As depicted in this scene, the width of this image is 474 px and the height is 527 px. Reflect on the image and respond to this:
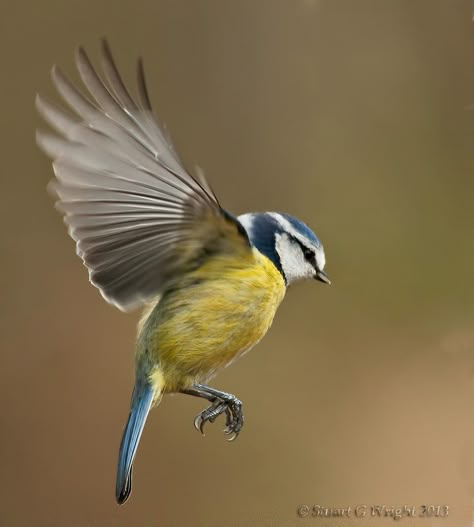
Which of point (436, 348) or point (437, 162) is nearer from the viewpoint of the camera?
point (436, 348)

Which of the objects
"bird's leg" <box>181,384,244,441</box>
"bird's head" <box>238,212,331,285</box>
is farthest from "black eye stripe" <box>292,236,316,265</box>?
"bird's leg" <box>181,384,244,441</box>

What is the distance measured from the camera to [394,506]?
1.71 metres

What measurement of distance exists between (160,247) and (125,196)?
104 mm

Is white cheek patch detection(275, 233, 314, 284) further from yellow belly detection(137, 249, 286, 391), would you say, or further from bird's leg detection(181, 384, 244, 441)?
bird's leg detection(181, 384, 244, 441)

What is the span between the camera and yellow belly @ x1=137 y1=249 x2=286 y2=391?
56.2 inches

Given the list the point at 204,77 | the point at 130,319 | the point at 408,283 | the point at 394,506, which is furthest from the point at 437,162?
the point at 394,506

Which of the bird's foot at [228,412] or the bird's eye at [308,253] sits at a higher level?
the bird's eye at [308,253]

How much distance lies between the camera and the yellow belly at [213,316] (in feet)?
4.68

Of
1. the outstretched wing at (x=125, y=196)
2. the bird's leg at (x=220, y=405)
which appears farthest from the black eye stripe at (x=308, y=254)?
the bird's leg at (x=220, y=405)

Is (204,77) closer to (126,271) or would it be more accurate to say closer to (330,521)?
(126,271)

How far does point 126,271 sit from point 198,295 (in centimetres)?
13

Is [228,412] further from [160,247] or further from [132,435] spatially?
[160,247]

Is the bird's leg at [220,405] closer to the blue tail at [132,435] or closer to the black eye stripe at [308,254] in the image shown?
the blue tail at [132,435]

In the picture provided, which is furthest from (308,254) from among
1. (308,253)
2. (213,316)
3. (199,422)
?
(199,422)
